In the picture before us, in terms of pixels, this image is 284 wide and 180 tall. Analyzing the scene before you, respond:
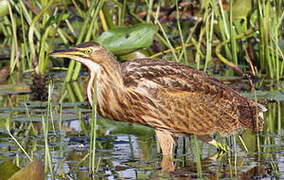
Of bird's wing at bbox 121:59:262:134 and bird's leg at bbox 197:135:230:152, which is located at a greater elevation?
bird's wing at bbox 121:59:262:134

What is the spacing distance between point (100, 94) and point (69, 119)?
4.02 ft

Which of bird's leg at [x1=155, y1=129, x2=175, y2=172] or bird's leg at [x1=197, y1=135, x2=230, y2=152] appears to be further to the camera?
bird's leg at [x1=197, y1=135, x2=230, y2=152]

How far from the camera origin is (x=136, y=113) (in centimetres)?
670

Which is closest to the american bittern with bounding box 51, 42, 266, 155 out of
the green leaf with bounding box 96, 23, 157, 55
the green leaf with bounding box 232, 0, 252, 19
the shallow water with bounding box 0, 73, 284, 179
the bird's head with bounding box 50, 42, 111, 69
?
the bird's head with bounding box 50, 42, 111, 69

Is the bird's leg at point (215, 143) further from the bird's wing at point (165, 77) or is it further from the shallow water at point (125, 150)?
the bird's wing at point (165, 77)

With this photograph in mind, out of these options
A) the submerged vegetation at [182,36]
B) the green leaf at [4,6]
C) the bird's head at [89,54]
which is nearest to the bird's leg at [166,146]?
the bird's head at [89,54]

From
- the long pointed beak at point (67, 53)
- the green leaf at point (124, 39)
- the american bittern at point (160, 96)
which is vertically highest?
the green leaf at point (124, 39)

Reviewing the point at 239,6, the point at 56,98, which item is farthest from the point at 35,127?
the point at 239,6

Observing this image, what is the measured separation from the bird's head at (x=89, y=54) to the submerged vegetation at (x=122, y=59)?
0.57 metres

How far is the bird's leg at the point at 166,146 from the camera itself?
21.1 feet

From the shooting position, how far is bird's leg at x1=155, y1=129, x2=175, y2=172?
644 centimetres

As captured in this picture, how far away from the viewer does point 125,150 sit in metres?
6.96

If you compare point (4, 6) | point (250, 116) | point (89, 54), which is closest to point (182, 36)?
point (4, 6)

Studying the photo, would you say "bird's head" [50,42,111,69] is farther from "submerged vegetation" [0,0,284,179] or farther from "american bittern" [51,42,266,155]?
"submerged vegetation" [0,0,284,179]
